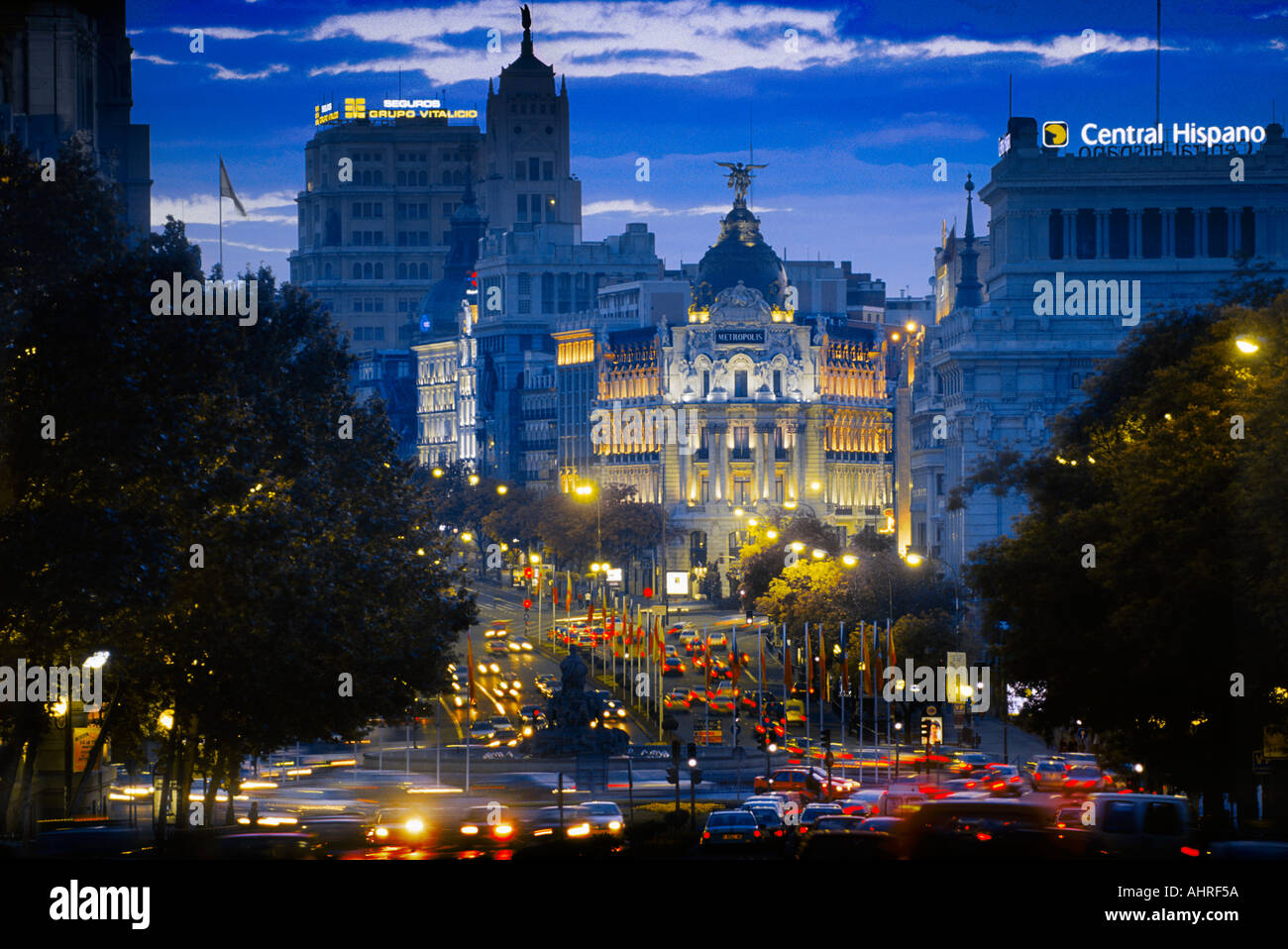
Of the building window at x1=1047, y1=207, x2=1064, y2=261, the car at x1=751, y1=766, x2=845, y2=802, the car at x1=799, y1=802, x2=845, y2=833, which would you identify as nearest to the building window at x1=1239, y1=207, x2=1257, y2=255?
the building window at x1=1047, y1=207, x2=1064, y2=261

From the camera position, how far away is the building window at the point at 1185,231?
173375 mm

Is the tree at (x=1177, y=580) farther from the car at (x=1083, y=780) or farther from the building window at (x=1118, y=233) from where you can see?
the building window at (x=1118, y=233)

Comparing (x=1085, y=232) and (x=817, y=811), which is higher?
(x=1085, y=232)

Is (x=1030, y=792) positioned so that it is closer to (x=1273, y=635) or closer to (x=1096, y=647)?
(x=1096, y=647)

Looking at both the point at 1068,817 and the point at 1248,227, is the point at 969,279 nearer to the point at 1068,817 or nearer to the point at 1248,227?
the point at 1248,227

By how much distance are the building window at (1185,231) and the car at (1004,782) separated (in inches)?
3853

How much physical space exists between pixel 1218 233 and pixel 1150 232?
5119 millimetres

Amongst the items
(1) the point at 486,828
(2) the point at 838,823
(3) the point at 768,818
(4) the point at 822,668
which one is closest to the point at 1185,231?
(4) the point at 822,668

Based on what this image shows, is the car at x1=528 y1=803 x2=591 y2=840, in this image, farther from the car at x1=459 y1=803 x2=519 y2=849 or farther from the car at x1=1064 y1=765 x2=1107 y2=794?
the car at x1=1064 y1=765 x2=1107 y2=794

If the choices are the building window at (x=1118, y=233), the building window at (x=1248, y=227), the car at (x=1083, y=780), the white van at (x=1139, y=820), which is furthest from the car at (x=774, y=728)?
the building window at (x=1248, y=227)

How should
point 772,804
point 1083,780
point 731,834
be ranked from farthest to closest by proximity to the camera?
point 1083,780
point 772,804
point 731,834

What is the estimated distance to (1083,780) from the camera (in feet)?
262

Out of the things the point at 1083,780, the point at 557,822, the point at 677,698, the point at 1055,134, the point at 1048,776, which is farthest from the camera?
the point at 1055,134
